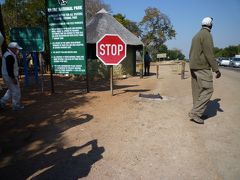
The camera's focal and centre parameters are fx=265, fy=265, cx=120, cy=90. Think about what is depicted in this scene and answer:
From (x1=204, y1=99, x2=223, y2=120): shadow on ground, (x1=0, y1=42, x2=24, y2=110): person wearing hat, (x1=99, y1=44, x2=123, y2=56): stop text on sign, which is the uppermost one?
(x1=99, y1=44, x2=123, y2=56): stop text on sign

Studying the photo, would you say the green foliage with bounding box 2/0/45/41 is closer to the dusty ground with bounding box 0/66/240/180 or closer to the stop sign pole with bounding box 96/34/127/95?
the stop sign pole with bounding box 96/34/127/95

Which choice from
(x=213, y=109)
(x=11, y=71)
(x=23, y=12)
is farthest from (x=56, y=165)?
(x=23, y=12)

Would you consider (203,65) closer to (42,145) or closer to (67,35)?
(42,145)

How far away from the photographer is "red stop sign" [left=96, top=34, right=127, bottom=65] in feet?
28.7

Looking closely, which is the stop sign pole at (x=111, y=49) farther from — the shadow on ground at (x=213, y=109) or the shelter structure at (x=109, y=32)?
the shelter structure at (x=109, y=32)

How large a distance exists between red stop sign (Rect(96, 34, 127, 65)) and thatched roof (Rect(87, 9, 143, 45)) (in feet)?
34.1

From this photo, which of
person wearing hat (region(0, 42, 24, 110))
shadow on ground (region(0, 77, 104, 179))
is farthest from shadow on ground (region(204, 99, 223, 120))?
person wearing hat (region(0, 42, 24, 110))

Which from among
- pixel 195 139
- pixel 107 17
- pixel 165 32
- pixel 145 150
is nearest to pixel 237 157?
pixel 195 139

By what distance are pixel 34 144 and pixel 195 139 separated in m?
3.02

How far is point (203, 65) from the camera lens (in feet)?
19.5

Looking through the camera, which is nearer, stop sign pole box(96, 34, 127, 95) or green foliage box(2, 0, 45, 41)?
stop sign pole box(96, 34, 127, 95)

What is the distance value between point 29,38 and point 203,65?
849 cm

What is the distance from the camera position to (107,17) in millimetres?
21938

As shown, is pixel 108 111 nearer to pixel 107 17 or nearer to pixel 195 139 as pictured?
pixel 195 139
